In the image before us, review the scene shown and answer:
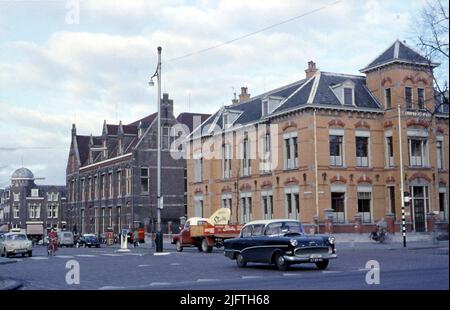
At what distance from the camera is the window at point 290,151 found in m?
41.8

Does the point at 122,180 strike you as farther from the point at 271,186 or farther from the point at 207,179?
the point at 271,186

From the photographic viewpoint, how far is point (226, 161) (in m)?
50.7

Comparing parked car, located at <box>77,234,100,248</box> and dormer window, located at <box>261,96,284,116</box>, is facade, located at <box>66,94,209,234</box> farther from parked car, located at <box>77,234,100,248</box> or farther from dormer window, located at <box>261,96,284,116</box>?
dormer window, located at <box>261,96,284,116</box>

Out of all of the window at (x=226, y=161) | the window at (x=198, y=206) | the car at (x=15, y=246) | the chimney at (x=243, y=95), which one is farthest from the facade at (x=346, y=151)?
the car at (x=15, y=246)

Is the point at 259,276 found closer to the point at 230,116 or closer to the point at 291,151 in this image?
the point at 291,151

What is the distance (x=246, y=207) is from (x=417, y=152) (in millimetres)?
14801

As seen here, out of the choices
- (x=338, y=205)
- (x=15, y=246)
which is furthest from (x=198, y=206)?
(x=15, y=246)

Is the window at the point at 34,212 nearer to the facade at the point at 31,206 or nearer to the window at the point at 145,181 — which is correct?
the facade at the point at 31,206

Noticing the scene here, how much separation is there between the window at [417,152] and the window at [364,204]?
12.9 feet

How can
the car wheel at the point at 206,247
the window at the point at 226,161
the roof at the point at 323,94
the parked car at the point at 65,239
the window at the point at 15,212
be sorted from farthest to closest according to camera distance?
the window at the point at 15,212 < the parked car at the point at 65,239 < the window at the point at 226,161 < the roof at the point at 323,94 < the car wheel at the point at 206,247

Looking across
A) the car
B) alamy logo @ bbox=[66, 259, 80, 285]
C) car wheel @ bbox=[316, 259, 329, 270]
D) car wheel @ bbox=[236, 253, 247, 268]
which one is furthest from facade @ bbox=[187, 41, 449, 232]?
alamy logo @ bbox=[66, 259, 80, 285]

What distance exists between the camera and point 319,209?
4006 centimetres
